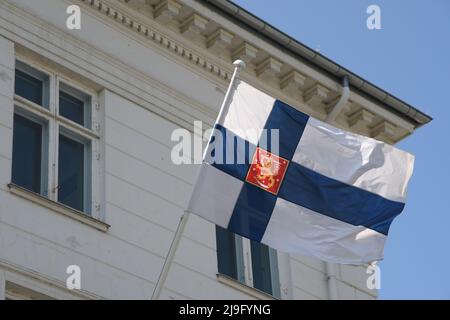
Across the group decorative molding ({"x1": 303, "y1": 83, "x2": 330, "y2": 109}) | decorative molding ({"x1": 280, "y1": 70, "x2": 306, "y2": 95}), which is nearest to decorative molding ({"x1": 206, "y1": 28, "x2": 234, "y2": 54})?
decorative molding ({"x1": 280, "y1": 70, "x2": 306, "y2": 95})

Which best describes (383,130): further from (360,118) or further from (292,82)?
(292,82)

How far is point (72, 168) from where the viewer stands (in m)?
18.3

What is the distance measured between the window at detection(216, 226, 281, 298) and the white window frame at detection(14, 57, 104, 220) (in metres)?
2.11

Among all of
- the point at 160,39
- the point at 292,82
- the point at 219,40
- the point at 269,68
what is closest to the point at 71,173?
the point at 160,39

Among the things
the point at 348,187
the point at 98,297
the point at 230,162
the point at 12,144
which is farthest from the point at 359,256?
the point at 12,144

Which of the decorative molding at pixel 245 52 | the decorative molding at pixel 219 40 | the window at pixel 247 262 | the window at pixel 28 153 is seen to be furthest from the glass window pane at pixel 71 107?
the decorative molding at pixel 245 52

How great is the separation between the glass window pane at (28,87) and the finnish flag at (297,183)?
291 cm

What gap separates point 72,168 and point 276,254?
3.61 m

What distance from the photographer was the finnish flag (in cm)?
1633

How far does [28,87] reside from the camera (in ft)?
60.7

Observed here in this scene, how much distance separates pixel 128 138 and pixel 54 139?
1174 millimetres

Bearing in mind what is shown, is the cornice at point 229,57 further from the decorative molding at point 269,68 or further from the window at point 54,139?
the window at point 54,139

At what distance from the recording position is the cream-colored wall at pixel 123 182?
16891mm

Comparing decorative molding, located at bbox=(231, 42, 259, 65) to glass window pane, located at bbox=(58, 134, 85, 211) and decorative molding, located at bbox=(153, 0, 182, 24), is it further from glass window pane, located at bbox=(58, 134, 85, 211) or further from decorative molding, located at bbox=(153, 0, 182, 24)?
glass window pane, located at bbox=(58, 134, 85, 211)
